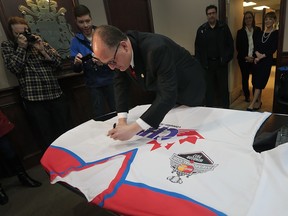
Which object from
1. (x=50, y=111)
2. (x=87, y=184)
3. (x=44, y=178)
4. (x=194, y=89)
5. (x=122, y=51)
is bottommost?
(x=44, y=178)

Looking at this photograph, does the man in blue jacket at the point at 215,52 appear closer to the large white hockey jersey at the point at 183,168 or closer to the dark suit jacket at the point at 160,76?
the dark suit jacket at the point at 160,76

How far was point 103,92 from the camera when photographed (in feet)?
7.29

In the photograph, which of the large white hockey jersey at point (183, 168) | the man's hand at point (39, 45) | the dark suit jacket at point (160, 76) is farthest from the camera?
the man's hand at point (39, 45)

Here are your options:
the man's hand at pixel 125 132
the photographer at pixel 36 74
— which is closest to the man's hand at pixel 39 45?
the photographer at pixel 36 74

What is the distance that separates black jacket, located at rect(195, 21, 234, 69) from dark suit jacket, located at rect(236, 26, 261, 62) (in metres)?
0.40

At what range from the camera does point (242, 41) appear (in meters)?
3.32

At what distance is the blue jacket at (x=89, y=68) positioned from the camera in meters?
2.10

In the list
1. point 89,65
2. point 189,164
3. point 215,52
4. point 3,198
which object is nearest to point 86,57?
point 89,65

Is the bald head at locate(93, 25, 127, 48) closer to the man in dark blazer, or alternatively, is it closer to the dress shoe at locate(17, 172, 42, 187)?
the man in dark blazer

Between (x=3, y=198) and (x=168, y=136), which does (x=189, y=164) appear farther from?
(x=3, y=198)

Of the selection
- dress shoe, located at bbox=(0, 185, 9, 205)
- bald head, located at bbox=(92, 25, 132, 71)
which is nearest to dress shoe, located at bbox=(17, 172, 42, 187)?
dress shoe, located at bbox=(0, 185, 9, 205)

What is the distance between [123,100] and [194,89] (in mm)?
443

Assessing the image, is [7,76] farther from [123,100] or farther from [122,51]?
[122,51]

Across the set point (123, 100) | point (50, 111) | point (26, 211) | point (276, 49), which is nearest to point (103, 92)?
point (50, 111)
